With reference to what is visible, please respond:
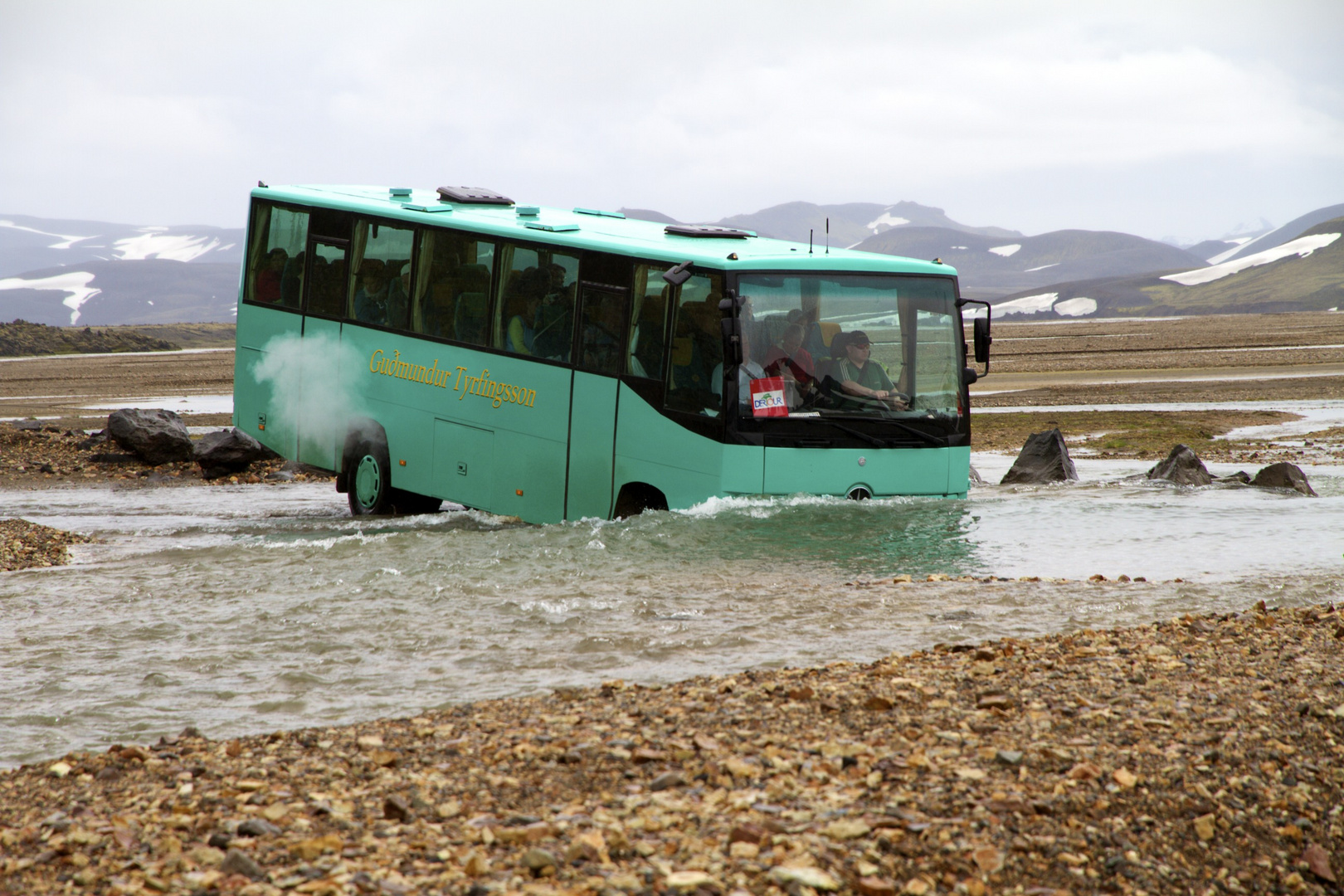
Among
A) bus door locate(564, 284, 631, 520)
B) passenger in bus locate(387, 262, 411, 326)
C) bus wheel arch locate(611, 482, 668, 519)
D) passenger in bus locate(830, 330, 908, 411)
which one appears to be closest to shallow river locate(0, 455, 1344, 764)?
bus wheel arch locate(611, 482, 668, 519)

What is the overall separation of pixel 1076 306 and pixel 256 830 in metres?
192

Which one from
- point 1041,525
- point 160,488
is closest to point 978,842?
point 1041,525

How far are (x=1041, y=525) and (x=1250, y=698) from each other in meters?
7.09

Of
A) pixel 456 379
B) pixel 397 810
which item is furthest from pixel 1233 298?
pixel 397 810

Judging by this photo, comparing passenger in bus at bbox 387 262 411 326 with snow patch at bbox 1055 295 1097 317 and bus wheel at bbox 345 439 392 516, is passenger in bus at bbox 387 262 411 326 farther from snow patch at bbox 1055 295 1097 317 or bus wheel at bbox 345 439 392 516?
snow patch at bbox 1055 295 1097 317

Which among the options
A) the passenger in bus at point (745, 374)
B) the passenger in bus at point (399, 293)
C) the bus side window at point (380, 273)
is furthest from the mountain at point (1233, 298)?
the passenger in bus at point (745, 374)

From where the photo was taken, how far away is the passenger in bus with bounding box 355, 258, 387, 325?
1479 cm

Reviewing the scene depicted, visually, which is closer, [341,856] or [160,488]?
[341,856]

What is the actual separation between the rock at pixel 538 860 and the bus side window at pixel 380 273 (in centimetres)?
1101

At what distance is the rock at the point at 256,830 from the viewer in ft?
15.0

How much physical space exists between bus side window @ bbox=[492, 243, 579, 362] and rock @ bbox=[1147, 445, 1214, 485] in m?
8.50

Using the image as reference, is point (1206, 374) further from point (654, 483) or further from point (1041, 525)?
point (654, 483)

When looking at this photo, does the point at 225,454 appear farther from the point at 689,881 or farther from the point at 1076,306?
the point at 1076,306

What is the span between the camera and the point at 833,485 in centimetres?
1166
